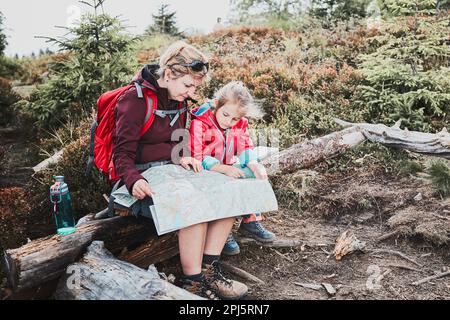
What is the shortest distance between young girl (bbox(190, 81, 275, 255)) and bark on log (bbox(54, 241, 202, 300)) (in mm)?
1115

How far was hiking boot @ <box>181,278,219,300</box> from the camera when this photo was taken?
3.01 metres

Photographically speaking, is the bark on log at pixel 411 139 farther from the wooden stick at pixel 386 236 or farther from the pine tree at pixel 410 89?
the wooden stick at pixel 386 236

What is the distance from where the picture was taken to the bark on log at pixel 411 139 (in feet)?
16.1

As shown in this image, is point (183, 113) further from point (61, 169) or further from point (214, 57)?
point (214, 57)

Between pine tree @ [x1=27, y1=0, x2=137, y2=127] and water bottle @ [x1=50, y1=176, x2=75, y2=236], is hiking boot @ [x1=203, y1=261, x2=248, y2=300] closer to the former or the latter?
water bottle @ [x1=50, y1=176, x2=75, y2=236]

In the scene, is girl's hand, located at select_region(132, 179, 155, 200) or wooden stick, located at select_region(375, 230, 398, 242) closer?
girl's hand, located at select_region(132, 179, 155, 200)

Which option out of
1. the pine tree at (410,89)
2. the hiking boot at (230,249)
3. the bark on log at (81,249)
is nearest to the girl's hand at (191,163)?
the bark on log at (81,249)

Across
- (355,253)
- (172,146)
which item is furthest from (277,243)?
(172,146)

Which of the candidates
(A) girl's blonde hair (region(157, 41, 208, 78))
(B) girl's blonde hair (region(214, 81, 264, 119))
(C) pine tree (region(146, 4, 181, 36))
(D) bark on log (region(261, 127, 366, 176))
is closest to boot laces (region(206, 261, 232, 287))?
(B) girl's blonde hair (region(214, 81, 264, 119))

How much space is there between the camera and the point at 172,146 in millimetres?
3512

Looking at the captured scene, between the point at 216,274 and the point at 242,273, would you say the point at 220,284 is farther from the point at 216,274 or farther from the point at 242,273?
the point at 242,273

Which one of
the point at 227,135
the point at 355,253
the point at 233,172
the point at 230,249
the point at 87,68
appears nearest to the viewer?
the point at 233,172

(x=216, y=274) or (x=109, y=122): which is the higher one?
(x=109, y=122)

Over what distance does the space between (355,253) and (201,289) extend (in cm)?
182
